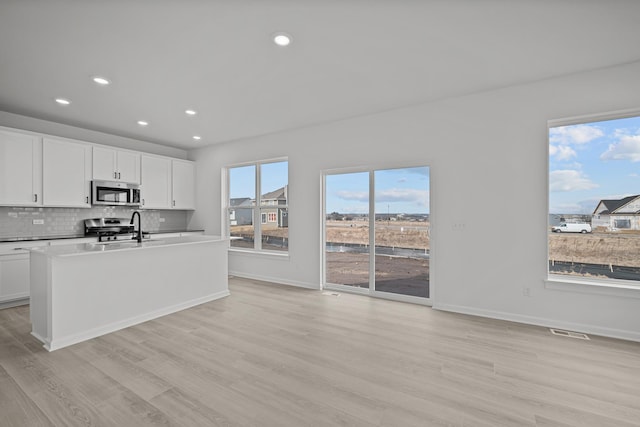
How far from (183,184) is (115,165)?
1.37m

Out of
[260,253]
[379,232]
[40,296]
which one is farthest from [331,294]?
[40,296]

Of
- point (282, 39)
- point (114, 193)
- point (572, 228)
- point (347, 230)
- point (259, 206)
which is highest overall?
point (282, 39)

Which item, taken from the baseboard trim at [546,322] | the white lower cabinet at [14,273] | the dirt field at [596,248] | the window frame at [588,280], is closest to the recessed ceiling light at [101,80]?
the white lower cabinet at [14,273]

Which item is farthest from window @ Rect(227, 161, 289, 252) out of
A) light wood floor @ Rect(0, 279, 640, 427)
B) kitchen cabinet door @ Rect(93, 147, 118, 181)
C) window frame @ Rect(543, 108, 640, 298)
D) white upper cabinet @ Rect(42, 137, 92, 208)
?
window frame @ Rect(543, 108, 640, 298)

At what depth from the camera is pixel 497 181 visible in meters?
3.51

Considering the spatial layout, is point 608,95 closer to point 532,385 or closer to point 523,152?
point 523,152

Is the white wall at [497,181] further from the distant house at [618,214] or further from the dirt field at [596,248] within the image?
the distant house at [618,214]

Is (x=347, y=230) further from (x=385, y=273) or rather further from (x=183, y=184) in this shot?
(x=183, y=184)

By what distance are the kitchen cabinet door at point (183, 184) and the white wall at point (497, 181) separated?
386 centimetres

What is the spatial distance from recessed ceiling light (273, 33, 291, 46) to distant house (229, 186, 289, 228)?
300cm

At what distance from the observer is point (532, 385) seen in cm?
214

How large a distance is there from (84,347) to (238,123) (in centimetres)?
366

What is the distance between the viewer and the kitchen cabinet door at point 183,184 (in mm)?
6262

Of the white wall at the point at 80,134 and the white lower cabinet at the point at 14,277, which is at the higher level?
the white wall at the point at 80,134
